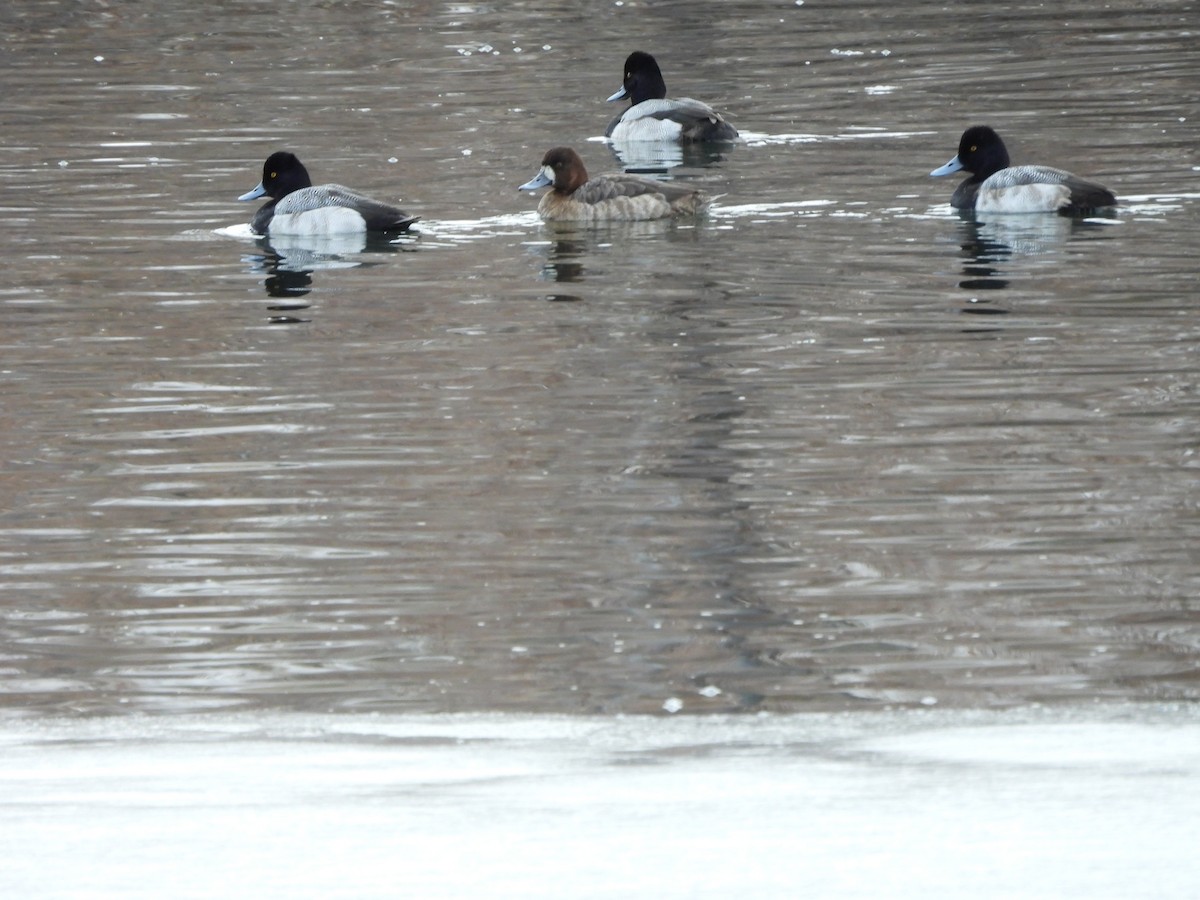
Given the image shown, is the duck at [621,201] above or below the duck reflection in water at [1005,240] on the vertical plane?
above

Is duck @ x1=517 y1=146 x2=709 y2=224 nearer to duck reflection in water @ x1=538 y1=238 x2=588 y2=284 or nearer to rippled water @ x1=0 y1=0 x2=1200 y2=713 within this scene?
rippled water @ x1=0 y1=0 x2=1200 y2=713

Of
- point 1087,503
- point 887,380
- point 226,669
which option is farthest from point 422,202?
point 226,669

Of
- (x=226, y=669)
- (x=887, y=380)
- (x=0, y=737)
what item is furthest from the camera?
(x=887, y=380)

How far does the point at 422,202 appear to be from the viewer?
666 inches

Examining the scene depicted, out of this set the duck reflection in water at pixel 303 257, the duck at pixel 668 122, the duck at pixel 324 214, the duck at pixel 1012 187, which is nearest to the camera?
the duck reflection in water at pixel 303 257

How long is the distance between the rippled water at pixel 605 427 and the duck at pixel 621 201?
0.19m

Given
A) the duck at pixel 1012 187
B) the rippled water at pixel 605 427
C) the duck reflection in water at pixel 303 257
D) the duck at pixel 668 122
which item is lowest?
the rippled water at pixel 605 427

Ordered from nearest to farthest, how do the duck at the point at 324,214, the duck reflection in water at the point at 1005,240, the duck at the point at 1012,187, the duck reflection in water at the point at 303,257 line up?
the duck reflection in water at the point at 1005,240
the duck reflection in water at the point at 303,257
the duck at the point at 1012,187
the duck at the point at 324,214

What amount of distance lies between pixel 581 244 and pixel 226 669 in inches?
360

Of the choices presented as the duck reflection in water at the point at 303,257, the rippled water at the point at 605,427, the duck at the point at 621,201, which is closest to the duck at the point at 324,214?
the duck reflection in water at the point at 303,257

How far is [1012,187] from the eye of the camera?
15625 millimetres

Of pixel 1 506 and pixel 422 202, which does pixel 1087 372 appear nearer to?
pixel 1 506

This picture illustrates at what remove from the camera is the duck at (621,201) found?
15844 millimetres

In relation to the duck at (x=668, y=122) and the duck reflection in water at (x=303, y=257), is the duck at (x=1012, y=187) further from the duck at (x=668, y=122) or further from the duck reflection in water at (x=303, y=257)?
the duck reflection in water at (x=303, y=257)
